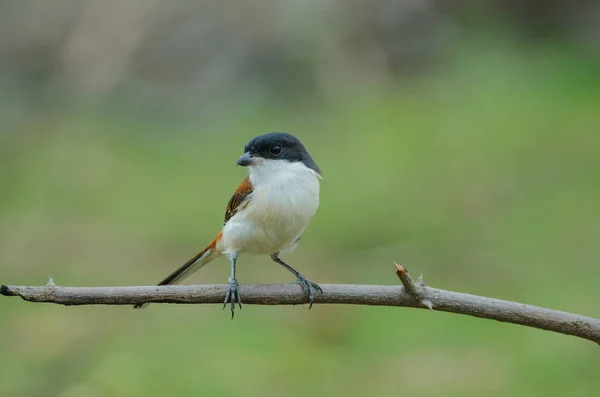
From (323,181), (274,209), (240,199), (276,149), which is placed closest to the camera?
(274,209)

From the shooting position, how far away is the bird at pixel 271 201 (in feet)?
12.5

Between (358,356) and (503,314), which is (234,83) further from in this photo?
(503,314)

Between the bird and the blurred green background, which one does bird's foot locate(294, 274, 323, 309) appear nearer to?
the bird

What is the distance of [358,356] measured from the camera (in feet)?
20.8

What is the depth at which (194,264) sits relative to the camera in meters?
4.17

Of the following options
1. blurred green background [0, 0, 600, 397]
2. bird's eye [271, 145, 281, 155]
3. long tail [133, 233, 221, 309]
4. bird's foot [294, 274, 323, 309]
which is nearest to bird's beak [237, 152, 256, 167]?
bird's eye [271, 145, 281, 155]

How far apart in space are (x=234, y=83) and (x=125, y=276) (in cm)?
452

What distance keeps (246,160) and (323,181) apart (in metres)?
5.73

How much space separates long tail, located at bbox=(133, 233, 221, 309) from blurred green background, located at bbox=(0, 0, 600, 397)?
77.5 inches

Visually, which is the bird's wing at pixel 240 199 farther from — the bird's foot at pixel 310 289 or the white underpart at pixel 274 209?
the bird's foot at pixel 310 289

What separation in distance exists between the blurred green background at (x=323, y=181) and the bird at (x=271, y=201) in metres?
2.18

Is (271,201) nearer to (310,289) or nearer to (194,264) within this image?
(310,289)

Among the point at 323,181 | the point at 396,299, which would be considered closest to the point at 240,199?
A: the point at 396,299

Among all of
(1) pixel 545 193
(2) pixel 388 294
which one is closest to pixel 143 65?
(1) pixel 545 193
